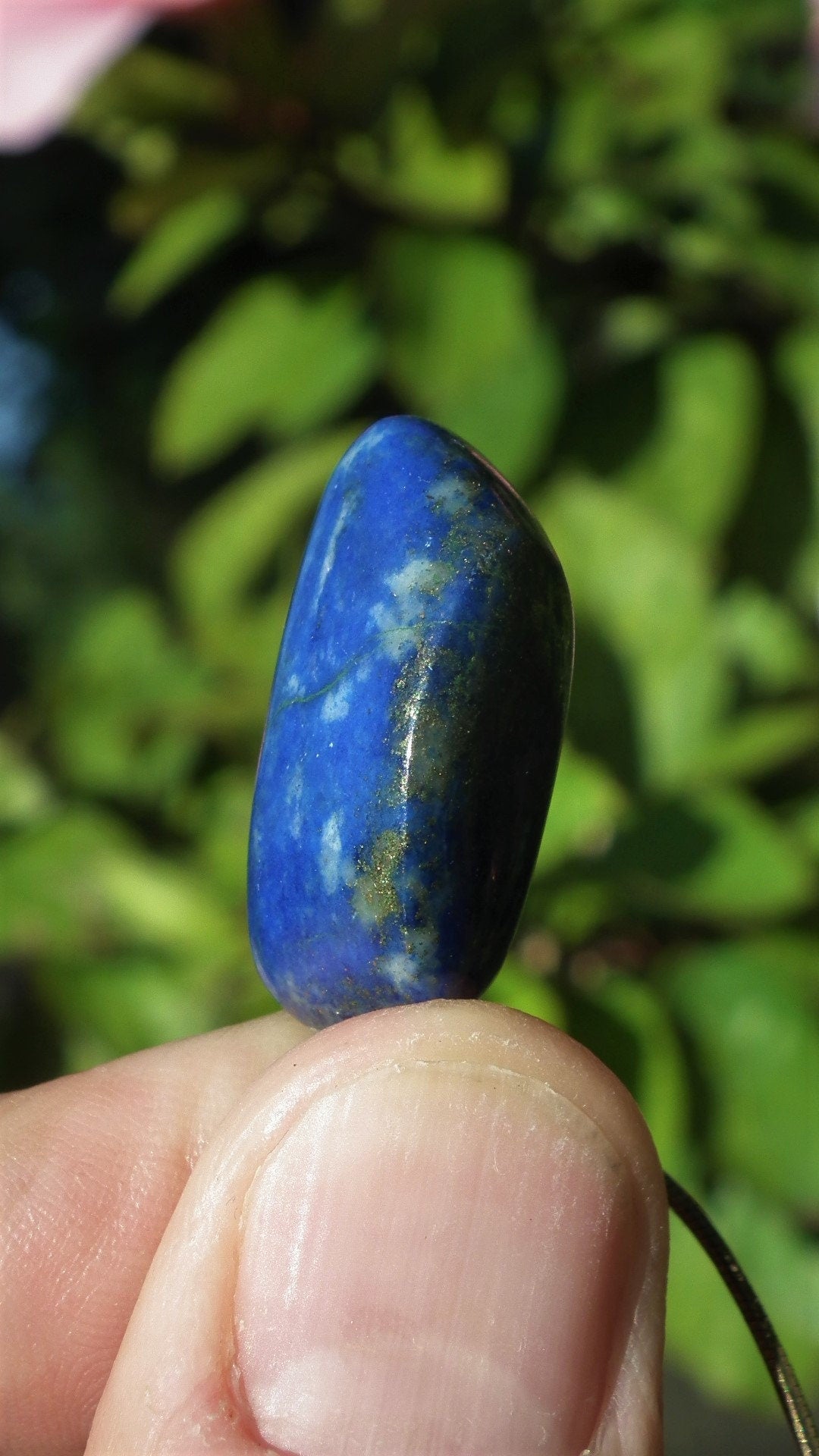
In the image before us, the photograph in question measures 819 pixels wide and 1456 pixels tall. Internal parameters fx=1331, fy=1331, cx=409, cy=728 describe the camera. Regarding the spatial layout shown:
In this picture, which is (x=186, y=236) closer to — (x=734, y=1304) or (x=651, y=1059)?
(x=651, y=1059)

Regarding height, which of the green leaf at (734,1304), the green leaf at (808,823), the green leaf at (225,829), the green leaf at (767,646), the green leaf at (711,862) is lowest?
the green leaf at (734,1304)

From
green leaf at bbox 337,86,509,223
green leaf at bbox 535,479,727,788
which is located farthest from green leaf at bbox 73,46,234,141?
green leaf at bbox 535,479,727,788

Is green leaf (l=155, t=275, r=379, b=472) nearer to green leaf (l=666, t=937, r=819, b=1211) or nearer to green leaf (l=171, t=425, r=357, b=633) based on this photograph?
green leaf (l=171, t=425, r=357, b=633)

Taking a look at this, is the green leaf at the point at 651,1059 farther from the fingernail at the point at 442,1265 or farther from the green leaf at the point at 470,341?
the green leaf at the point at 470,341

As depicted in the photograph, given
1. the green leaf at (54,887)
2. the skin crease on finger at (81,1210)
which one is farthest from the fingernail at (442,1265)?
the green leaf at (54,887)

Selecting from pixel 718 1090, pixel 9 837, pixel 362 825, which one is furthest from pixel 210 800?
pixel 362 825

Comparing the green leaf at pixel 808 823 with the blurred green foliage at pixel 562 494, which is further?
the green leaf at pixel 808 823

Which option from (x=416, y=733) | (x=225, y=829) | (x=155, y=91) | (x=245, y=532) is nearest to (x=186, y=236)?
(x=155, y=91)
